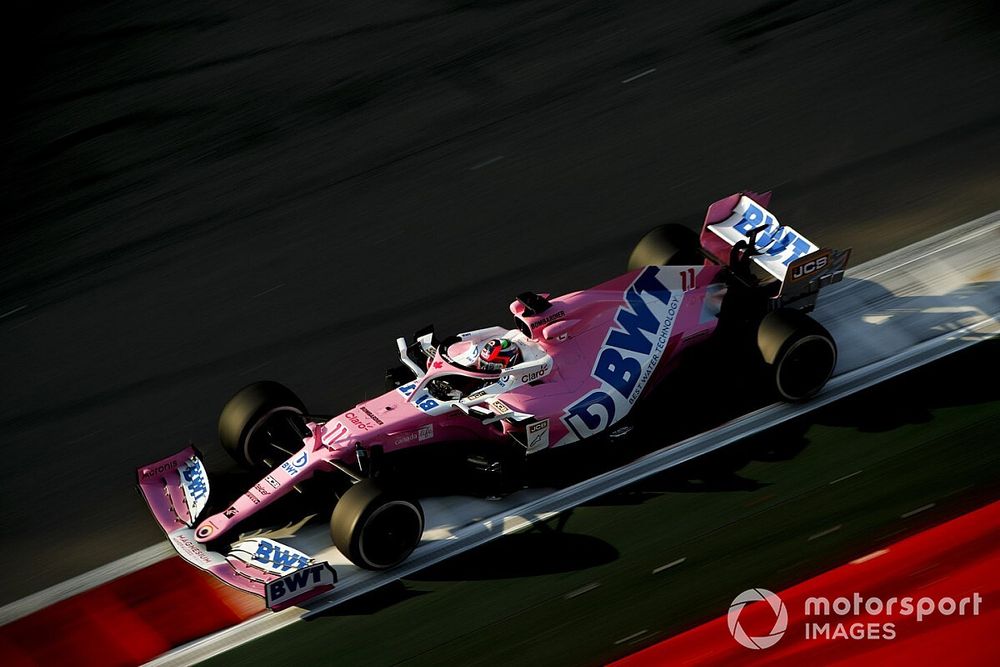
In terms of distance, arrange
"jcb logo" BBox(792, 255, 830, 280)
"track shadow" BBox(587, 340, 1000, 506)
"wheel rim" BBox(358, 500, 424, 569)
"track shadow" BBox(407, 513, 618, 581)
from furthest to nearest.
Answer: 1. "jcb logo" BBox(792, 255, 830, 280)
2. "track shadow" BBox(587, 340, 1000, 506)
3. "track shadow" BBox(407, 513, 618, 581)
4. "wheel rim" BBox(358, 500, 424, 569)

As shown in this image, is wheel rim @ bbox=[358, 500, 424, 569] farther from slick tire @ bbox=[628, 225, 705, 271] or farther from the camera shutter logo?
slick tire @ bbox=[628, 225, 705, 271]

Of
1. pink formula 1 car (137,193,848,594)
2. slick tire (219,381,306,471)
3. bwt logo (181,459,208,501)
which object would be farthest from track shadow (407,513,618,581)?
bwt logo (181,459,208,501)

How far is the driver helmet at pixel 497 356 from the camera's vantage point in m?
11.0

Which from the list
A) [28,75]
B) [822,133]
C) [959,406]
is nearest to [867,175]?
[822,133]

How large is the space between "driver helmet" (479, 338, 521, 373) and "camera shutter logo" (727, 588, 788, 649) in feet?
9.89

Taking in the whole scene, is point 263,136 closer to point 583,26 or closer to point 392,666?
point 583,26

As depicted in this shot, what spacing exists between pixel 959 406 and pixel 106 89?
1398cm

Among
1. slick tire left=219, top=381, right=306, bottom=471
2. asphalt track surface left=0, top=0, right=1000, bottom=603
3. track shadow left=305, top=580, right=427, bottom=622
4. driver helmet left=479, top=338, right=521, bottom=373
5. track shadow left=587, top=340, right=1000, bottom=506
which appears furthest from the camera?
asphalt track surface left=0, top=0, right=1000, bottom=603

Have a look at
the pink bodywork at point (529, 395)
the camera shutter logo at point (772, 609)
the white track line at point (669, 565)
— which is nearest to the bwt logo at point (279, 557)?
the pink bodywork at point (529, 395)

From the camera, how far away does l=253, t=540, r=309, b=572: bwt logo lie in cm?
1027

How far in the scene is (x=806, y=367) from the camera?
11672 millimetres

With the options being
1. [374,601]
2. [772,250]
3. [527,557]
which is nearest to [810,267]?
[772,250]

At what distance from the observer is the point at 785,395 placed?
1176cm

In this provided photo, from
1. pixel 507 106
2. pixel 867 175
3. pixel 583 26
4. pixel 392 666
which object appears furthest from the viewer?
pixel 583 26
